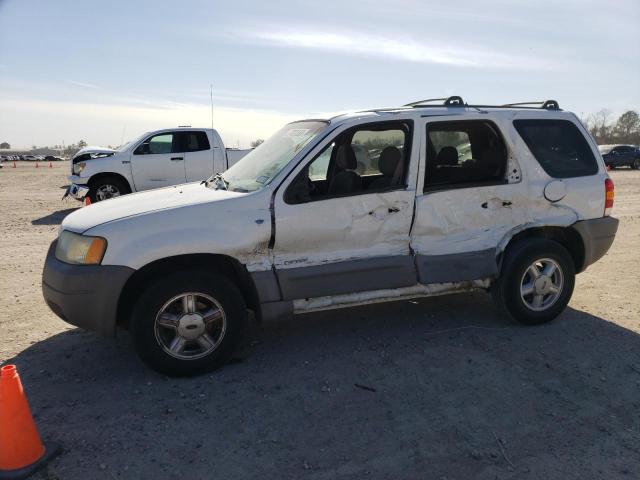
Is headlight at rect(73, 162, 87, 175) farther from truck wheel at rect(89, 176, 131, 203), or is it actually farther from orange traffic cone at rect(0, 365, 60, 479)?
orange traffic cone at rect(0, 365, 60, 479)

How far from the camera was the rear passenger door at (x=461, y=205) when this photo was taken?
4.47 m

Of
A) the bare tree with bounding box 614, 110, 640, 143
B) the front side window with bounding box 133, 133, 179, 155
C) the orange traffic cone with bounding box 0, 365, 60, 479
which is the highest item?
the bare tree with bounding box 614, 110, 640, 143

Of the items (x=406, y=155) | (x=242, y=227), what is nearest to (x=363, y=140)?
(x=406, y=155)

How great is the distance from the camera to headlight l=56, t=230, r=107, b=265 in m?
3.73

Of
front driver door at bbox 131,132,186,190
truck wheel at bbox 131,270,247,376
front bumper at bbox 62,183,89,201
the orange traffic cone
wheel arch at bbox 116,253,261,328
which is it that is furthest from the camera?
front driver door at bbox 131,132,186,190

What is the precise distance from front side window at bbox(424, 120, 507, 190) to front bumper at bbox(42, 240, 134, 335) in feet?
8.73

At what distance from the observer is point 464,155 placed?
16.3 ft

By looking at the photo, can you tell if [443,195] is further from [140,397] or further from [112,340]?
[112,340]

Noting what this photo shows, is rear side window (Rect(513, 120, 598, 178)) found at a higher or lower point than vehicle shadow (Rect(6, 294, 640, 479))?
higher

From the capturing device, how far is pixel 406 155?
4453mm

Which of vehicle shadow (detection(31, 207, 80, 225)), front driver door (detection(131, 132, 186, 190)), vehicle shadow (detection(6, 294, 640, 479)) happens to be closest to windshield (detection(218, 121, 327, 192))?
vehicle shadow (detection(6, 294, 640, 479))

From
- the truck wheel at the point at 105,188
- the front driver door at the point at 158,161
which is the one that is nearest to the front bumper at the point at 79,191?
the truck wheel at the point at 105,188

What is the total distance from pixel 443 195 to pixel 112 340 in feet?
10.7

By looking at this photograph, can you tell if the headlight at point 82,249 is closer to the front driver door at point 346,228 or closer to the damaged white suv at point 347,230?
the damaged white suv at point 347,230
